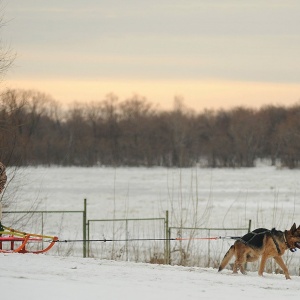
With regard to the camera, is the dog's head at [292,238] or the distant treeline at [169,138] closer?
the dog's head at [292,238]

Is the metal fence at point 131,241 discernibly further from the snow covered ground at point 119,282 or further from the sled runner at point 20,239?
the snow covered ground at point 119,282

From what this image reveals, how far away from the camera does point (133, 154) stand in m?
97.7

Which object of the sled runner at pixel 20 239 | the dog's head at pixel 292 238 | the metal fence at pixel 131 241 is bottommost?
the metal fence at pixel 131 241

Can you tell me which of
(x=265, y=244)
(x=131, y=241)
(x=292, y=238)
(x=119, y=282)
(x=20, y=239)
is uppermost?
(x=292, y=238)

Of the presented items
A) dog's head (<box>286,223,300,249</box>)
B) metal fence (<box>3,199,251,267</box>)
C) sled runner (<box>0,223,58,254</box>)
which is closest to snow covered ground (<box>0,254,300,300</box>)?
dog's head (<box>286,223,300,249</box>)

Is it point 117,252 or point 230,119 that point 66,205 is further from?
point 230,119

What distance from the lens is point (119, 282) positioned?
10609mm

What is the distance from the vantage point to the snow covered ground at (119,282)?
31.7 ft

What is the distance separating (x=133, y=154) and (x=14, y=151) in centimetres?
7413

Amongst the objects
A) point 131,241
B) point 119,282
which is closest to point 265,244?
point 119,282

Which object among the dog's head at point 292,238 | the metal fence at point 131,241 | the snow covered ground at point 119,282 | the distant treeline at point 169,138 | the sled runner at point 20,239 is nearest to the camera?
the snow covered ground at point 119,282

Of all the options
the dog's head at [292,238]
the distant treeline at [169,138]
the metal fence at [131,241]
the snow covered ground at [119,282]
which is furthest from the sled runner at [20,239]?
the distant treeline at [169,138]

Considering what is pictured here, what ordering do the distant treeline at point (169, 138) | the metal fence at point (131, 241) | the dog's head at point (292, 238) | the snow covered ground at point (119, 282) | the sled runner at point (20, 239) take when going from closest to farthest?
the snow covered ground at point (119, 282)
the dog's head at point (292, 238)
the sled runner at point (20, 239)
the metal fence at point (131, 241)
the distant treeline at point (169, 138)

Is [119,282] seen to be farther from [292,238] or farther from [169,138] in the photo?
[169,138]
